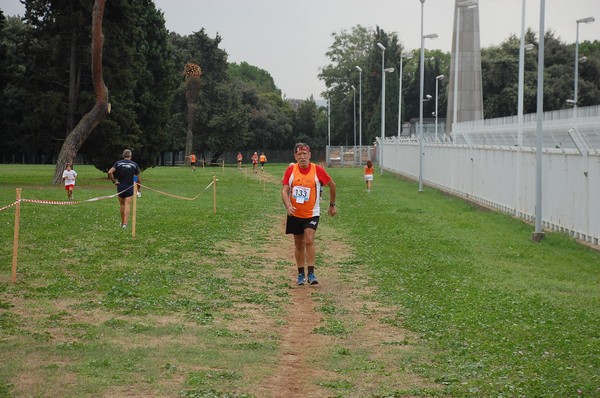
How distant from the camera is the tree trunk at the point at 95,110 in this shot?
4303cm

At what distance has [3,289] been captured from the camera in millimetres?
12984

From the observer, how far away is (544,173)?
2439 centimetres

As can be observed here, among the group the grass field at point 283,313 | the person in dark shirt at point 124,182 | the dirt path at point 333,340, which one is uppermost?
the person in dark shirt at point 124,182

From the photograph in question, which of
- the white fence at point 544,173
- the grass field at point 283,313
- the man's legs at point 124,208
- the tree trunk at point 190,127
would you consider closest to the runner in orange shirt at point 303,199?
the grass field at point 283,313

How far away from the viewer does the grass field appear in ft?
A: 27.3

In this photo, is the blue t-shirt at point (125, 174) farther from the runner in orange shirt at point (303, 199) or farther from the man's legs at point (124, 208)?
the runner in orange shirt at point (303, 199)

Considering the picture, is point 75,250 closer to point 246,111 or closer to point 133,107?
point 133,107

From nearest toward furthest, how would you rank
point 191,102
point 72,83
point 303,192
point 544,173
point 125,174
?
point 303,192 < point 125,174 < point 544,173 < point 72,83 < point 191,102

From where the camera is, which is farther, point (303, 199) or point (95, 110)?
point (95, 110)

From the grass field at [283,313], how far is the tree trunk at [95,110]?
2087 centimetres

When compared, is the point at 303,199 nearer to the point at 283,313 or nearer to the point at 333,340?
the point at 283,313

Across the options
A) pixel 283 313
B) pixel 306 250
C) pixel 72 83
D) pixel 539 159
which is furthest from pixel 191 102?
pixel 283 313

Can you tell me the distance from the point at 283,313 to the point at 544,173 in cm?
1397

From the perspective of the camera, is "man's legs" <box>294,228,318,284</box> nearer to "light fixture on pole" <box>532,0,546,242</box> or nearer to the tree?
"light fixture on pole" <box>532,0,546,242</box>
